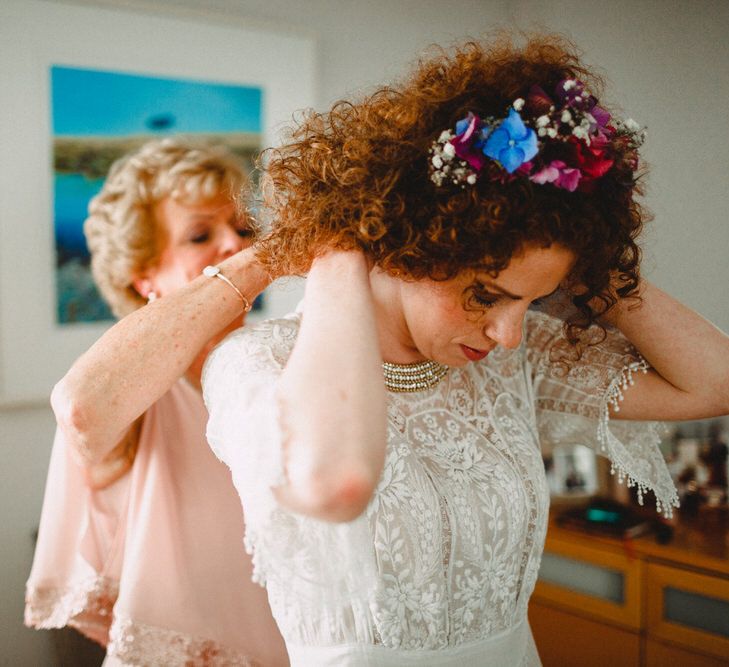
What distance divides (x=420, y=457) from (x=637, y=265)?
48cm

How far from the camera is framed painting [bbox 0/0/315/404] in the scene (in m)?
2.15

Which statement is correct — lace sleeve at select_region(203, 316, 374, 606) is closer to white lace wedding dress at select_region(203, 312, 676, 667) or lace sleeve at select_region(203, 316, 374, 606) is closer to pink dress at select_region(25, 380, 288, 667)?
white lace wedding dress at select_region(203, 312, 676, 667)

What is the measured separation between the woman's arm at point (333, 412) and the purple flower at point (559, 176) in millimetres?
272

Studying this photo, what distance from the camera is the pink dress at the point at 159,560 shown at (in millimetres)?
1285

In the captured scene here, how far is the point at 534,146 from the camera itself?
0.91 meters

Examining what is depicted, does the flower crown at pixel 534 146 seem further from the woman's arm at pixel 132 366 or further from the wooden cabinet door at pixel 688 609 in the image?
the wooden cabinet door at pixel 688 609

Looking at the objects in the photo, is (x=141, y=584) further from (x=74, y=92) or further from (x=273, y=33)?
(x=273, y=33)

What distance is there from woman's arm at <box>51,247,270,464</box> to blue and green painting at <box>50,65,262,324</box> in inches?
45.1

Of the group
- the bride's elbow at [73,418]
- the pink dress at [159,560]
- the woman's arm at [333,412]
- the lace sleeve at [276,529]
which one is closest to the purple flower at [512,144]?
the woman's arm at [333,412]

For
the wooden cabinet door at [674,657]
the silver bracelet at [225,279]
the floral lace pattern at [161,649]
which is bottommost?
the wooden cabinet door at [674,657]

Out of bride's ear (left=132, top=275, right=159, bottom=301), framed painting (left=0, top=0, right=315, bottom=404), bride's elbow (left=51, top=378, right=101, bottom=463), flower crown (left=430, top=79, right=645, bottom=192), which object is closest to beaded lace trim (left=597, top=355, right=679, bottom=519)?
flower crown (left=430, top=79, right=645, bottom=192)

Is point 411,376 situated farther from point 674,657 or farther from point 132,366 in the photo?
point 674,657

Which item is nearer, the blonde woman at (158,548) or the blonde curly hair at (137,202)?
the blonde woman at (158,548)

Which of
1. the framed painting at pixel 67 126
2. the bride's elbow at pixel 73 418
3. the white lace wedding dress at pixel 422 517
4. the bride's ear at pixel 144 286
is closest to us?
the white lace wedding dress at pixel 422 517
